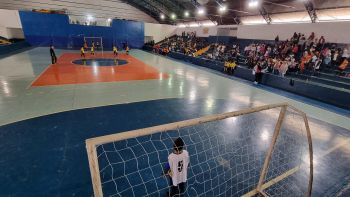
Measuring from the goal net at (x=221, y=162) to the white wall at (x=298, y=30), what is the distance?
43.8 ft

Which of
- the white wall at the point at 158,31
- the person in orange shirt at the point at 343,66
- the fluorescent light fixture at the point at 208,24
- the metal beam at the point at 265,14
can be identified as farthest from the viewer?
the white wall at the point at 158,31

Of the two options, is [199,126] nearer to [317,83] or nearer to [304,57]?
[317,83]

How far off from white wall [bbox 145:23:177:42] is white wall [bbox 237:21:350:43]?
17.3 meters

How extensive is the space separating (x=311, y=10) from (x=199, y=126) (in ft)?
54.4

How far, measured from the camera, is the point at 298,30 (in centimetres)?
1738

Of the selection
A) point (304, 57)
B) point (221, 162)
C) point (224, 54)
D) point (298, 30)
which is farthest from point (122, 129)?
point (298, 30)

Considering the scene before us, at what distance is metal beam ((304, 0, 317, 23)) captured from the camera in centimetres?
1539

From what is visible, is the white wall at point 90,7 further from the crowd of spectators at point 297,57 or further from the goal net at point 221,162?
the goal net at point 221,162

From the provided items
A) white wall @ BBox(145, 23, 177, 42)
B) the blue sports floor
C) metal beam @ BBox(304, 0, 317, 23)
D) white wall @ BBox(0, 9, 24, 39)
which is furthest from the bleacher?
white wall @ BBox(0, 9, 24, 39)

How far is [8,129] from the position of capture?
5516mm

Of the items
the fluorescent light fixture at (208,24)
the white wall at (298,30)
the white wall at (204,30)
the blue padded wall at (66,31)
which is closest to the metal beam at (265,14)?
the white wall at (298,30)

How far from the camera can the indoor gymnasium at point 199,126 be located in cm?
365

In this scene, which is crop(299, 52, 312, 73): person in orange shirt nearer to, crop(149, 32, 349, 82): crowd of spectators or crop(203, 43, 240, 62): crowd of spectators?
crop(149, 32, 349, 82): crowd of spectators

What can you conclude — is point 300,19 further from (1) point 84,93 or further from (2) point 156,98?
(1) point 84,93
